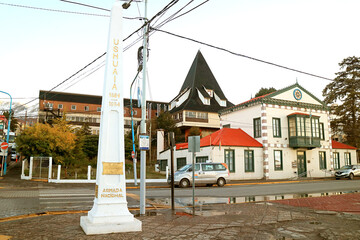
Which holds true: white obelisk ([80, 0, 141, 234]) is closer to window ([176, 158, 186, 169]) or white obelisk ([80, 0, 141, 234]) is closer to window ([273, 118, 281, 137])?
window ([176, 158, 186, 169])

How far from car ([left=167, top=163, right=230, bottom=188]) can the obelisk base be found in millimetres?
14451

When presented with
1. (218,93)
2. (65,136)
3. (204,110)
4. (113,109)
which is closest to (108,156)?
(113,109)

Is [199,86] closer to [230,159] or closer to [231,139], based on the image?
[231,139]

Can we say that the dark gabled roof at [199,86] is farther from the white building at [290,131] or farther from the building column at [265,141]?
the building column at [265,141]

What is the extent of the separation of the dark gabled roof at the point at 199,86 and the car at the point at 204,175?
27.1 meters

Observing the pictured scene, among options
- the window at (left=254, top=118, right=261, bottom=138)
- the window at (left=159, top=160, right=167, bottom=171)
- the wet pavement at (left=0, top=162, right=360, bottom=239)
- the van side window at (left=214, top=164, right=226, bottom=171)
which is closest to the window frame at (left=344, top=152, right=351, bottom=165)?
the window at (left=254, top=118, right=261, bottom=138)

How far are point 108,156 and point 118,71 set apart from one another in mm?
2204

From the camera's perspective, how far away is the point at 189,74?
57812mm

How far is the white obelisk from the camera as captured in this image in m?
6.82

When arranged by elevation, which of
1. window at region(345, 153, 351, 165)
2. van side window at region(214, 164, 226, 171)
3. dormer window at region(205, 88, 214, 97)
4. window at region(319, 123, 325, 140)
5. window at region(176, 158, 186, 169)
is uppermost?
dormer window at region(205, 88, 214, 97)

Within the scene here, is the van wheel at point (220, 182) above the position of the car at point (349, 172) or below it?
below

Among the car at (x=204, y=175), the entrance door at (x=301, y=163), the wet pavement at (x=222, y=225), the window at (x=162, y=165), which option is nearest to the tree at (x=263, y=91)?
the entrance door at (x=301, y=163)

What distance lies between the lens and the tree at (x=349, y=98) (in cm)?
4059

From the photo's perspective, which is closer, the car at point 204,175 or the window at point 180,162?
the car at point 204,175
